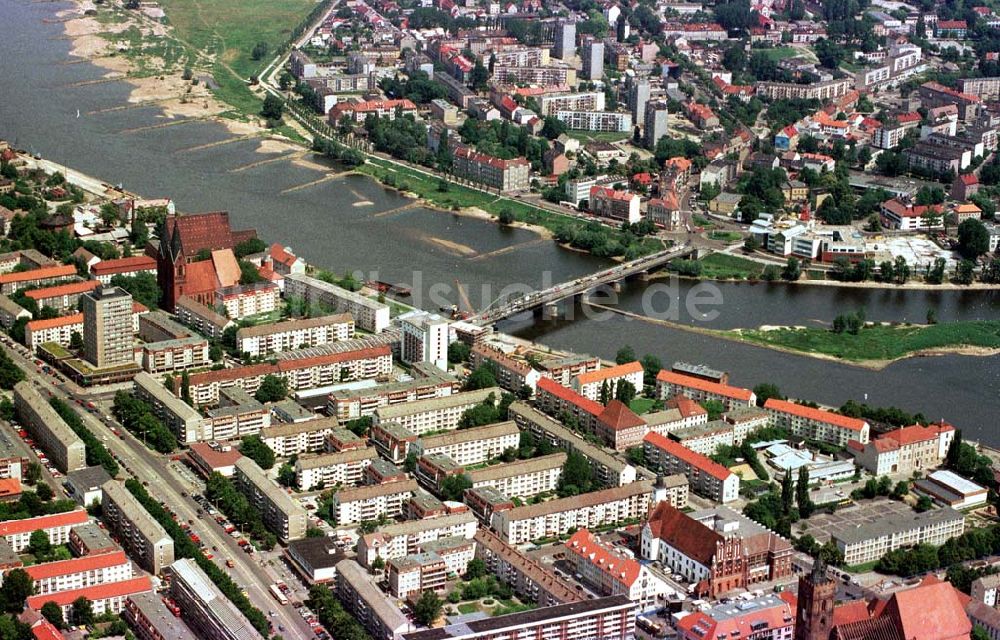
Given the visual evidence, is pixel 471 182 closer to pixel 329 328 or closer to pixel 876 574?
pixel 329 328

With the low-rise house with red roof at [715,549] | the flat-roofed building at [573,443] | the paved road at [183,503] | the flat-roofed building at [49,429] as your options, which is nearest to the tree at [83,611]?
the paved road at [183,503]

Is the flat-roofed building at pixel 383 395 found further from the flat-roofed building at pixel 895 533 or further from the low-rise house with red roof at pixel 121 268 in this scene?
the flat-roofed building at pixel 895 533

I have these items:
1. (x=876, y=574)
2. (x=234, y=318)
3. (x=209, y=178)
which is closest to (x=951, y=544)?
(x=876, y=574)

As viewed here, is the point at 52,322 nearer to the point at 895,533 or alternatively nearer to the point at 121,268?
the point at 121,268

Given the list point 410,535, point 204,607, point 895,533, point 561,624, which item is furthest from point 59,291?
point 895,533

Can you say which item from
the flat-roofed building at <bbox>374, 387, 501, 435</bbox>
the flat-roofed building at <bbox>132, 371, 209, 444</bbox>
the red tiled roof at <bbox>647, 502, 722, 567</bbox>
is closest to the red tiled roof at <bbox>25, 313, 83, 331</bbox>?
the flat-roofed building at <bbox>132, 371, 209, 444</bbox>

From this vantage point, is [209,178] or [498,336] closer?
[498,336]
